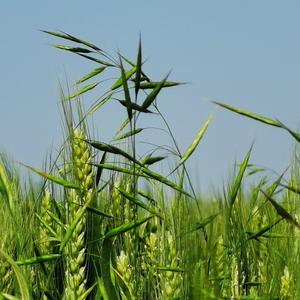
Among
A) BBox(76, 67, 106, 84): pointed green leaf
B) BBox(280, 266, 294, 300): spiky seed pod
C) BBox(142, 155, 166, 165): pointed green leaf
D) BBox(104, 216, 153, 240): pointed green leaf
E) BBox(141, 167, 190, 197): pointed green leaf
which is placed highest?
BBox(76, 67, 106, 84): pointed green leaf

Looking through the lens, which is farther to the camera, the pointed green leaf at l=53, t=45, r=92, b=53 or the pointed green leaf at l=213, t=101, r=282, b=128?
the pointed green leaf at l=53, t=45, r=92, b=53

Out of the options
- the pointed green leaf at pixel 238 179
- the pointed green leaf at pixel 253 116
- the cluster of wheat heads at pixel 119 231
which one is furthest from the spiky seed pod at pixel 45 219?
the pointed green leaf at pixel 253 116

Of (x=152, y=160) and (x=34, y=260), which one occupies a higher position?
(x=152, y=160)

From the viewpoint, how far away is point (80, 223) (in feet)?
5.45

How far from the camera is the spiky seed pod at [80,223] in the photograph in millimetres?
1598

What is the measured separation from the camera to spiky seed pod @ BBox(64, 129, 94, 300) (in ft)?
5.24

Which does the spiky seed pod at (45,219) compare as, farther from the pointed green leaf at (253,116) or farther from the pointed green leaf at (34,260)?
the pointed green leaf at (253,116)

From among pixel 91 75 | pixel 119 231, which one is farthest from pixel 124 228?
pixel 91 75

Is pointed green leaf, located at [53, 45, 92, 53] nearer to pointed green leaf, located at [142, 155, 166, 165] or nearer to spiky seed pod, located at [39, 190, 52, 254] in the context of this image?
pointed green leaf, located at [142, 155, 166, 165]

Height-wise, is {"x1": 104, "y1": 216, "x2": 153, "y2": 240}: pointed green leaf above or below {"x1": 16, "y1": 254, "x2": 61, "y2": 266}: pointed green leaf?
above

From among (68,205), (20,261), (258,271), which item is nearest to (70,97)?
(68,205)

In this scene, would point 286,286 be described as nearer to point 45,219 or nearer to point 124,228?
point 124,228

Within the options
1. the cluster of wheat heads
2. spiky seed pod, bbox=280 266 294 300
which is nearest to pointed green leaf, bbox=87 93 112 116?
the cluster of wheat heads

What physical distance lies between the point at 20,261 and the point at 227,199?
50 centimetres
